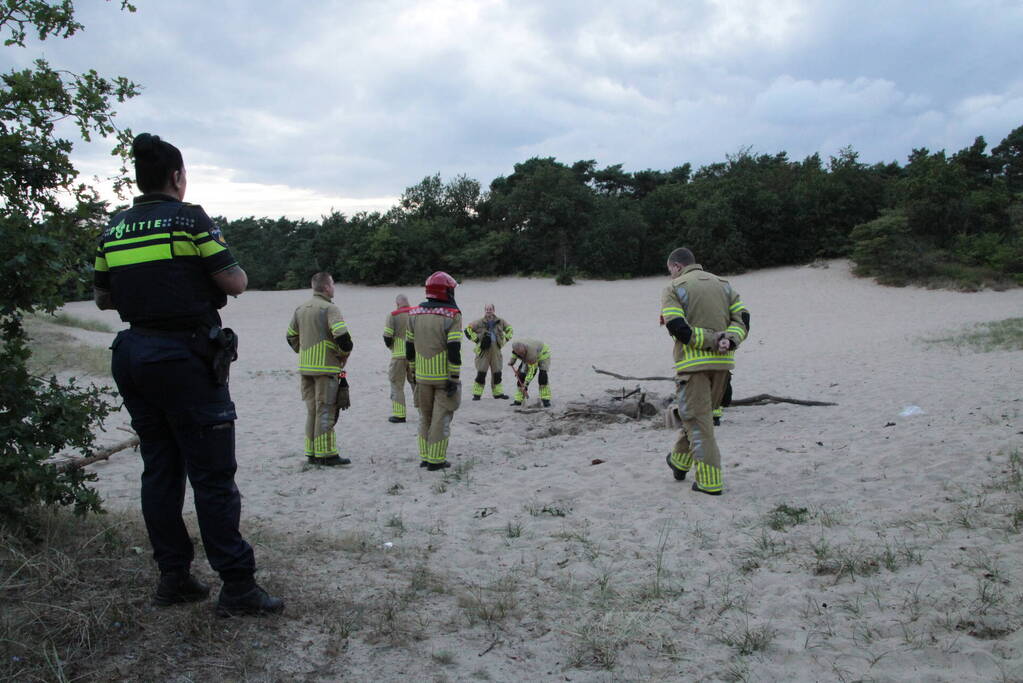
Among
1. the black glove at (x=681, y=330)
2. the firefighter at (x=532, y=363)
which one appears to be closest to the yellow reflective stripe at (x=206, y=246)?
the black glove at (x=681, y=330)

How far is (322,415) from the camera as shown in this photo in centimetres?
834

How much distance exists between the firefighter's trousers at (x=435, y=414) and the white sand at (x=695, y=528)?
0.35 metres

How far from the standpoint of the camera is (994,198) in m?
33.5

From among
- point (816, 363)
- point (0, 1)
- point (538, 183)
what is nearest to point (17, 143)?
point (0, 1)

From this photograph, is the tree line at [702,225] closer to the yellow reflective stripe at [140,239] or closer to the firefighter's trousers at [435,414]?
the firefighter's trousers at [435,414]

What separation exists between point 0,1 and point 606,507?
5.60m

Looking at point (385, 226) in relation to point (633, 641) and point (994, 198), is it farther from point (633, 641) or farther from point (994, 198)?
point (633, 641)

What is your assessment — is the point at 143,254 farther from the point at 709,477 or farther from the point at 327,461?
the point at 327,461

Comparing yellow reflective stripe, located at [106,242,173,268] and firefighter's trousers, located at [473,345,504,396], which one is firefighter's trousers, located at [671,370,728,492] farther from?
firefighter's trousers, located at [473,345,504,396]

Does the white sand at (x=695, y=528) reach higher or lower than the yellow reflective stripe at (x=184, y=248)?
lower

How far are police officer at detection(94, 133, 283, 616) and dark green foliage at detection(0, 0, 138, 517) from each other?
75 cm

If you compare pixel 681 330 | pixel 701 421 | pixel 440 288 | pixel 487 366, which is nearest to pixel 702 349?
pixel 681 330

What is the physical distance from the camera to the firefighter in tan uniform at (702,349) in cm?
620

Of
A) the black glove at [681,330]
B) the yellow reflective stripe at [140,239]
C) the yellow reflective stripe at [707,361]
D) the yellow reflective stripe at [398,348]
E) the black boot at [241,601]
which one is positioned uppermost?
the yellow reflective stripe at [140,239]
